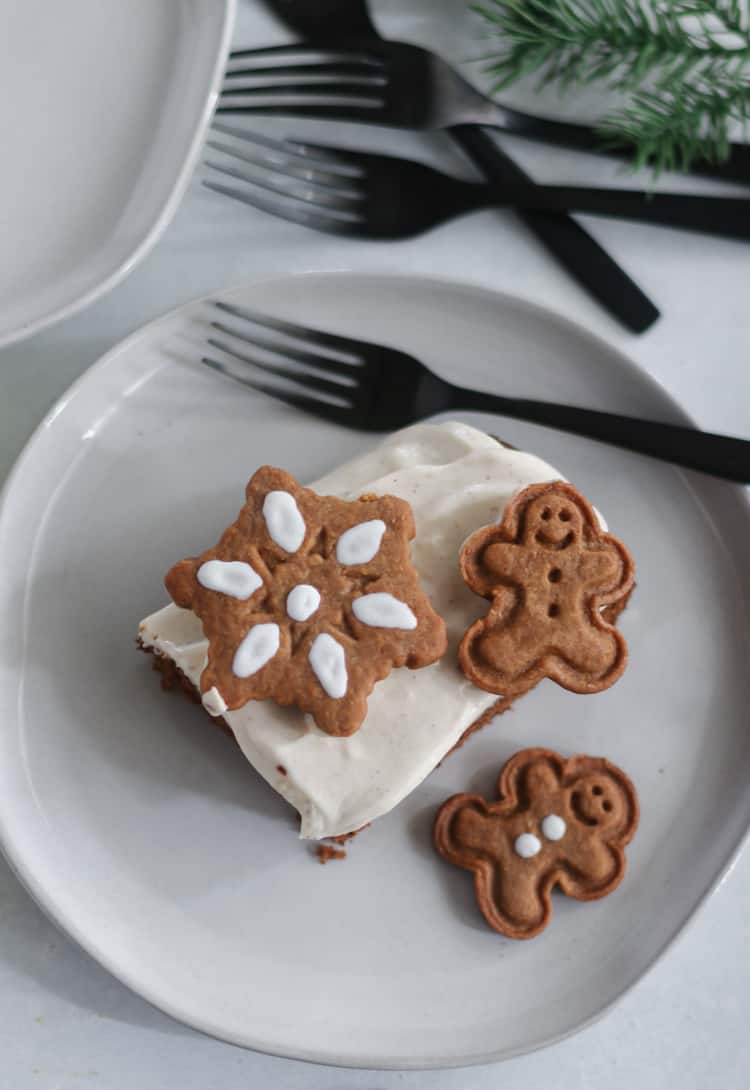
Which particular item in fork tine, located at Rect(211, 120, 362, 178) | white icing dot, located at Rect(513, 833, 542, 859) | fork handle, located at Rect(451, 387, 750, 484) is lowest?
white icing dot, located at Rect(513, 833, 542, 859)

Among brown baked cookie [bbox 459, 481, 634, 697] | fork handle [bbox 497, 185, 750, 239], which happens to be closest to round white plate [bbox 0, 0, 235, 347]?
fork handle [bbox 497, 185, 750, 239]

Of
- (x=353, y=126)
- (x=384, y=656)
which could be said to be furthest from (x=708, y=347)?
(x=384, y=656)

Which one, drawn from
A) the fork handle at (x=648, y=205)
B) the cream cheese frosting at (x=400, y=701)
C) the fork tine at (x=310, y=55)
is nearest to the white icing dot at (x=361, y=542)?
the cream cheese frosting at (x=400, y=701)

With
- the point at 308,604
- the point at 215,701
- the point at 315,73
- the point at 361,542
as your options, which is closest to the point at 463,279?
the point at 315,73

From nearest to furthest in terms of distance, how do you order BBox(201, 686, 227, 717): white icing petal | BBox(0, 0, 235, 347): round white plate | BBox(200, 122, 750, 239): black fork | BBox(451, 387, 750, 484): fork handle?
BBox(201, 686, 227, 717): white icing petal → BBox(0, 0, 235, 347): round white plate → BBox(451, 387, 750, 484): fork handle → BBox(200, 122, 750, 239): black fork

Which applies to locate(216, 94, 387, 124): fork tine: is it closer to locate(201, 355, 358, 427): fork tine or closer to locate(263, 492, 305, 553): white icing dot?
locate(201, 355, 358, 427): fork tine

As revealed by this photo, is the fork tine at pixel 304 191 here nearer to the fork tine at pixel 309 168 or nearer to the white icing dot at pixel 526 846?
the fork tine at pixel 309 168

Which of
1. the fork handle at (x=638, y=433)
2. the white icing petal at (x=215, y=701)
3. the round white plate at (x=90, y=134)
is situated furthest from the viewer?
the fork handle at (x=638, y=433)
